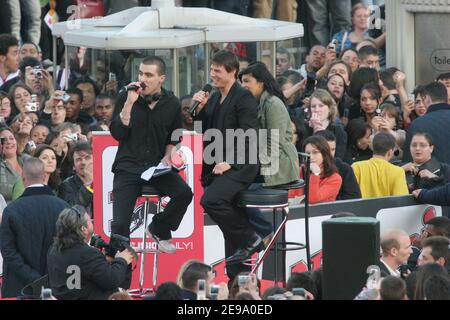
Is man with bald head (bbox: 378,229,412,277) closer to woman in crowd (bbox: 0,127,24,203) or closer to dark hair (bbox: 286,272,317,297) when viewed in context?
dark hair (bbox: 286,272,317,297)

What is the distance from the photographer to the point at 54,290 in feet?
44.1

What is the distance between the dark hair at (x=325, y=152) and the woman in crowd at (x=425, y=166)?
38.3 inches

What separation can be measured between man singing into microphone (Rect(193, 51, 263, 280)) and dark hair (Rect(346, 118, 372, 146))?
3835mm

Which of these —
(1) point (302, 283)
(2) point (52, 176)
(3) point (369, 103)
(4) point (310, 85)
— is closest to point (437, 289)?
(1) point (302, 283)

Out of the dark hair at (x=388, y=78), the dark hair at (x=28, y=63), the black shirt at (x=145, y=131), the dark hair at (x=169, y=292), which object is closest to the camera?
the dark hair at (x=169, y=292)

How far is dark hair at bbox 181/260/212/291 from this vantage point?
12.6m

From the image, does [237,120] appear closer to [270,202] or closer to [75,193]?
[270,202]

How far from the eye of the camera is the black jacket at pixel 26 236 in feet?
48.5

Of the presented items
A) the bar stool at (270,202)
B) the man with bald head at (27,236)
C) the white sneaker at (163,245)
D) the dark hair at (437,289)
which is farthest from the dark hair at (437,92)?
the dark hair at (437,289)

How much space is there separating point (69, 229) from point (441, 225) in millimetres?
3552

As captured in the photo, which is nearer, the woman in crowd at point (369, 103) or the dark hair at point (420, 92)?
the dark hair at point (420, 92)

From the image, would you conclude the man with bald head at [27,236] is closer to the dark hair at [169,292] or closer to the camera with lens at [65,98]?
the dark hair at [169,292]

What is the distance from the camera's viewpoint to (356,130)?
17906mm
